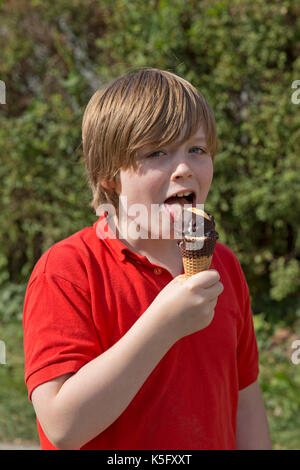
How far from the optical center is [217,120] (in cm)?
463

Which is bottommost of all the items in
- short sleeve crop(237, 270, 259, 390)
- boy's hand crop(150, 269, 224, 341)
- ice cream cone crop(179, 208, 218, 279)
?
short sleeve crop(237, 270, 259, 390)

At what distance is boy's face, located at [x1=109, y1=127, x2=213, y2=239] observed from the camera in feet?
4.77

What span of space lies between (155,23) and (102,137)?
3.43 metres

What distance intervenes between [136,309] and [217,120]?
135 inches

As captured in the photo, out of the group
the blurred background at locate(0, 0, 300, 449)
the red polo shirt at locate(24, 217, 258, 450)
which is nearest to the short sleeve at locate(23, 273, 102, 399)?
the red polo shirt at locate(24, 217, 258, 450)

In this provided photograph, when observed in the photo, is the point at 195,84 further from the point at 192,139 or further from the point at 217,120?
the point at 192,139

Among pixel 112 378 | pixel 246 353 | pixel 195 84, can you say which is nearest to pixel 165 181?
pixel 112 378

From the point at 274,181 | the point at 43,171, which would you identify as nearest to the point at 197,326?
the point at 274,181

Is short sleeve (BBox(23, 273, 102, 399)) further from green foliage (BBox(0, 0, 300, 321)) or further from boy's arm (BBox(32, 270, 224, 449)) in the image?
green foliage (BBox(0, 0, 300, 321))

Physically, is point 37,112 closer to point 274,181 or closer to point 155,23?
point 155,23

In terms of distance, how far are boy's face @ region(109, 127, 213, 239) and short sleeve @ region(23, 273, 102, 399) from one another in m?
0.28

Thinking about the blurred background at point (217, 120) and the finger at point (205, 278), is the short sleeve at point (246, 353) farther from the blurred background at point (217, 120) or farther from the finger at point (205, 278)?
the blurred background at point (217, 120)

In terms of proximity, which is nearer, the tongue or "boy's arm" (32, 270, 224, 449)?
"boy's arm" (32, 270, 224, 449)

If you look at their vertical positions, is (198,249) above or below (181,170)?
below
